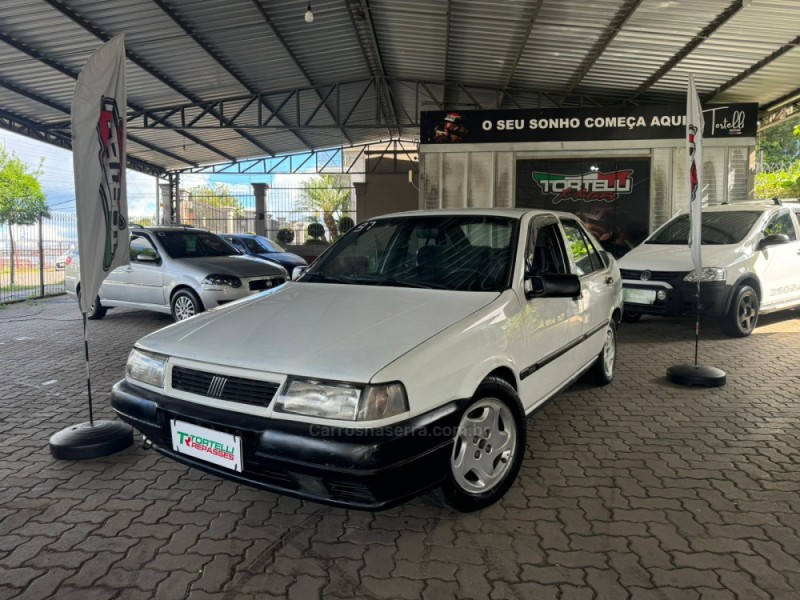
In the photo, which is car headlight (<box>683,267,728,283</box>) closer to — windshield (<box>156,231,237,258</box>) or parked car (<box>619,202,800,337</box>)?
parked car (<box>619,202,800,337</box>)

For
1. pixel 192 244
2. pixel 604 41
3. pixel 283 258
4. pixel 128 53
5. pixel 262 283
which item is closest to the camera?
pixel 262 283

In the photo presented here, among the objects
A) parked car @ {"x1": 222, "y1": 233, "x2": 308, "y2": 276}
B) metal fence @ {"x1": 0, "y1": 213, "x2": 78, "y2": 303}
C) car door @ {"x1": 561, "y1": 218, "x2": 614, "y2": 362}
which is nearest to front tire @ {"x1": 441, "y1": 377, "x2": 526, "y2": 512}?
car door @ {"x1": 561, "y1": 218, "x2": 614, "y2": 362}

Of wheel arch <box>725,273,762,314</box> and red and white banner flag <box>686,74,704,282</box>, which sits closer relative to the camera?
red and white banner flag <box>686,74,704,282</box>

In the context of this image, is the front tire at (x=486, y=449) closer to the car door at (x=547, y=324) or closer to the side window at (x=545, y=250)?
the car door at (x=547, y=324)

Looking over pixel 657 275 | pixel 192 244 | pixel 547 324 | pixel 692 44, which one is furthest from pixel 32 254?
pixel 692 44

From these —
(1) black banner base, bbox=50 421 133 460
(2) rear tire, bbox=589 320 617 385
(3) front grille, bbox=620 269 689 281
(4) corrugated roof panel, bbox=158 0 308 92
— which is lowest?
(1) black banner base, bbox=50 421 133 460

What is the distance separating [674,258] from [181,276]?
642 centimetres

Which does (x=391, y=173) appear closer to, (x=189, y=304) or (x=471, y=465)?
(x=189, y=304)

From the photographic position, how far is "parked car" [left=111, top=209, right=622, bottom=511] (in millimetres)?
2303

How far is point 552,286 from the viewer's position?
125 inches

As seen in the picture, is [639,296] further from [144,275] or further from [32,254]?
[32,254]

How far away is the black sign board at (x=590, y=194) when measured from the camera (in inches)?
457

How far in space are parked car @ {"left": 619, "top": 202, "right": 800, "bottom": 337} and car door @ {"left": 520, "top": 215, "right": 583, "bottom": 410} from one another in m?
3.70

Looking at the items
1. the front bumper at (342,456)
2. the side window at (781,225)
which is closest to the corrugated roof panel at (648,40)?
the side window at (781,225)
